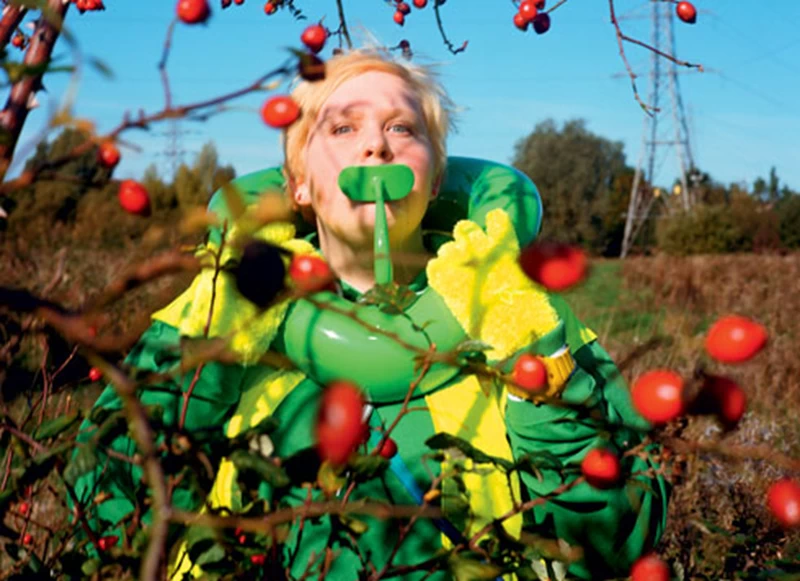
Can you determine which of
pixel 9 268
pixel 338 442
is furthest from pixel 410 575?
pixel 9 268

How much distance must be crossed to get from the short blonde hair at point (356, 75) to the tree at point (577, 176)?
26.4m

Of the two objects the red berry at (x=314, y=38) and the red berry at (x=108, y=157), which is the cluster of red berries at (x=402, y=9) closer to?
the red berry at (x=314, y=38)

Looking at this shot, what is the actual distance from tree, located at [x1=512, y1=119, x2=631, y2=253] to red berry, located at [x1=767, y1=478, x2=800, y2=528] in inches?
1061

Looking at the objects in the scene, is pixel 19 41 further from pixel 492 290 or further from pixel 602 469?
pixel 602 469

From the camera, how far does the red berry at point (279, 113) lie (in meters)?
0.67

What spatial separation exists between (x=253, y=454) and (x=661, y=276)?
8.79 metres

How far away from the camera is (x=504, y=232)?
1123 millimetres

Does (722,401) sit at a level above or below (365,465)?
above

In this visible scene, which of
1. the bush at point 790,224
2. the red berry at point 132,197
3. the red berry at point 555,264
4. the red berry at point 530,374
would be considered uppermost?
the red berry at point 132,197

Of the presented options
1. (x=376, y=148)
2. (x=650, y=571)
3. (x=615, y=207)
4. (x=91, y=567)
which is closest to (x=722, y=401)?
(x=650, y=571)

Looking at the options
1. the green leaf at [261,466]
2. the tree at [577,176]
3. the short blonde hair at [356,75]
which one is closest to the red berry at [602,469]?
the green leaf at [261,466]

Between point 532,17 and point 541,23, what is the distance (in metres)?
0.02

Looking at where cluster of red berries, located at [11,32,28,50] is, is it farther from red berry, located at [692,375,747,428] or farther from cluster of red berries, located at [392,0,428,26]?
red berry, located at [692,375,747,428]

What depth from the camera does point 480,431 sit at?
3.44 feet
